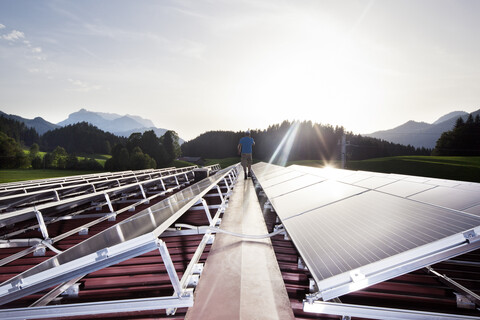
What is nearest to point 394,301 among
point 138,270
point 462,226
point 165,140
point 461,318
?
point 461,318

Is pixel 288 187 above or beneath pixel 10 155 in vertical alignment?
beneath

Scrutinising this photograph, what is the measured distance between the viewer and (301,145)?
10212 centimetres

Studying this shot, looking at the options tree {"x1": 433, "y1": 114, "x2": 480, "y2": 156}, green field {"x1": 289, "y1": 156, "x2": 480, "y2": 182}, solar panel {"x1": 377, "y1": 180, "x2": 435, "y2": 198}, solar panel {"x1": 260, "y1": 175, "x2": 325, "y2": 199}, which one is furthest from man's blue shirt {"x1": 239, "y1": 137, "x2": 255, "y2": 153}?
tree {"x1": 433, "y1": 114, "x2": 480, "y2": 156}

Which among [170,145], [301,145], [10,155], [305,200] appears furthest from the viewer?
[301,145]

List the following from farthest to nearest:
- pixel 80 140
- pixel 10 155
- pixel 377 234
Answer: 1. pixel 80 140
2. pixel 10 155
3. pixel 377 234

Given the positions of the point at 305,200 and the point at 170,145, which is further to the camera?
the point at 170,145

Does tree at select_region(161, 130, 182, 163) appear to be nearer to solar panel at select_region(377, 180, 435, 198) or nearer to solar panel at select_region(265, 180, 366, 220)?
solar panel at select_region(265, 180, 366, 220)

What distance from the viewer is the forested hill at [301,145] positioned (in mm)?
91544

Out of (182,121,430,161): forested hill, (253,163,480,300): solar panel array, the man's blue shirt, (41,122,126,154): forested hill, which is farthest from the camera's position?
(41,122,126,154): forested hill

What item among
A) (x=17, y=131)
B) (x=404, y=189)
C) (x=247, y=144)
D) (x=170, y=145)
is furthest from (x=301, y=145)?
(x=17, y=131)

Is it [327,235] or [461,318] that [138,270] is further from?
[461,318]

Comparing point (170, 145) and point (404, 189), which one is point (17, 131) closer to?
point (170, 145)

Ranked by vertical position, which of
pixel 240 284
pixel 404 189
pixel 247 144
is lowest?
pixel 240 284

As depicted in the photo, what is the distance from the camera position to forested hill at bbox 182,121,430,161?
91544 millimetres
